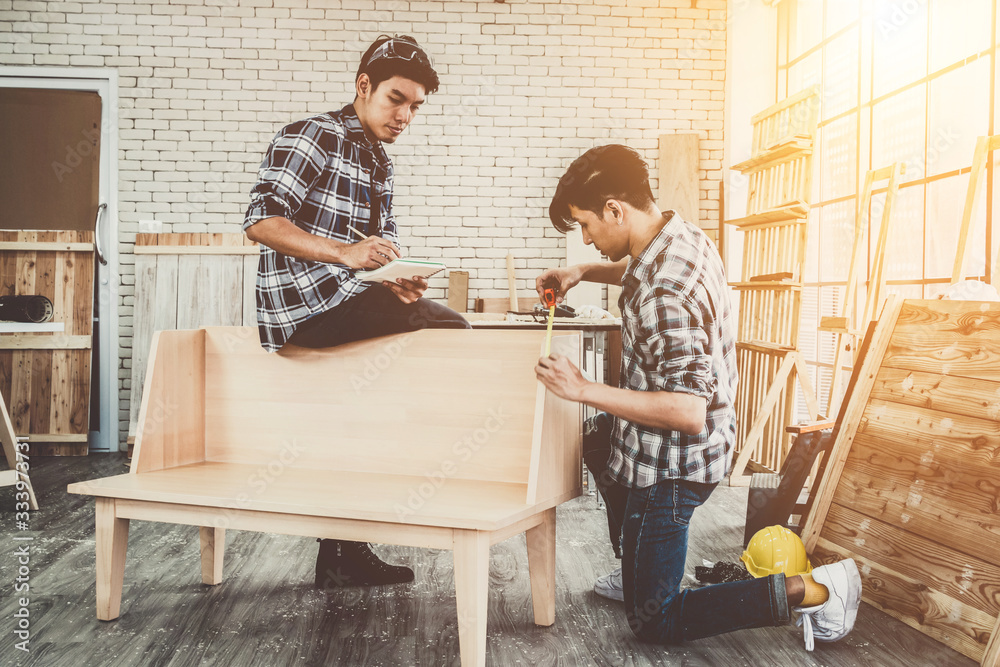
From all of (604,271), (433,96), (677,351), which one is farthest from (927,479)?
(433,96)

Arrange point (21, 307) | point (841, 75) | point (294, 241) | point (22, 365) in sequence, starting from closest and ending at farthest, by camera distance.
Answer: point (294, 241) → point (21, 307) → point (841, 75) → point (22, 365)

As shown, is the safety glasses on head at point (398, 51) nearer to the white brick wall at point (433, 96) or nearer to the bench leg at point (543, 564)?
the bench leg at point (543, 564)

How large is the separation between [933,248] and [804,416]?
154 cm

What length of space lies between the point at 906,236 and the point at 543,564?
2.70 meters

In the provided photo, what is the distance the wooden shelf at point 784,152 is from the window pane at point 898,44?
0.42 metres

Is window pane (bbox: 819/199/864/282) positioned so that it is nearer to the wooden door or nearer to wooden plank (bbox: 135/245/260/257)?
wooden plank (bbox: 135/245/260/257)

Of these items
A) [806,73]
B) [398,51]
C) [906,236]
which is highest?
[806,73]

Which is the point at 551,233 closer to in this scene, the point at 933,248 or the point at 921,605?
the point at 933,248

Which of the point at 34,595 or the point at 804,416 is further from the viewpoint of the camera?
the point at 804,416

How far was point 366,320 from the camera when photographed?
7.16 feet

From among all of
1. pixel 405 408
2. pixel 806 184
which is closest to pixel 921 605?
pixel 405 408

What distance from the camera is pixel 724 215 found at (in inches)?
212

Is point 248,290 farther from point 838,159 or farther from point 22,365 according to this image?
point 838,159

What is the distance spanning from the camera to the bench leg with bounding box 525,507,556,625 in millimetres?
2076
